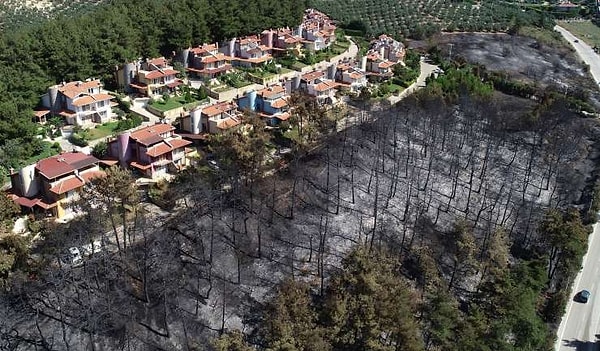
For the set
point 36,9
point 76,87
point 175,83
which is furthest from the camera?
point 36,9

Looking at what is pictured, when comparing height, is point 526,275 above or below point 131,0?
below

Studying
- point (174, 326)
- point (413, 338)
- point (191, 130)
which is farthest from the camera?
point (191, 130)

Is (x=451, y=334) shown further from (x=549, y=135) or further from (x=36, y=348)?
(x=549, y=135)

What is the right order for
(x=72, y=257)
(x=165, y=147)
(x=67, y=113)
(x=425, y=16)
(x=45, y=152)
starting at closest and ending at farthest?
1. (x=72, y=257)
2. (x=165, y=147)
3. (x=45, y=152)
4. (x=67, y=113)
5. (x=425, y=16)

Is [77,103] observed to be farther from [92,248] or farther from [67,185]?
[92,248]

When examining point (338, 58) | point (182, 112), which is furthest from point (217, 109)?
point (338, 58)

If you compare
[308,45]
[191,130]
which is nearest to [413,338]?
[191,130]
